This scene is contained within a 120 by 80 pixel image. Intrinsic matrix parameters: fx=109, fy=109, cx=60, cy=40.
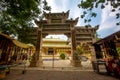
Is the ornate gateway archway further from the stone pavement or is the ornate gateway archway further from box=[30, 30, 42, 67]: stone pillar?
the stone pavement

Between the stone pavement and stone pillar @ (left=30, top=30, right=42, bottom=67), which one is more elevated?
stone pillar @ (left=30, top=30, right=42, bottom=67)

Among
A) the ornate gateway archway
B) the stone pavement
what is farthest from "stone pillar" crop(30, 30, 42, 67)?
the stone pavement

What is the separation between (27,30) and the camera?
12.4 m

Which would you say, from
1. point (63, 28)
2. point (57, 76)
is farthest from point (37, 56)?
point (57, 76)

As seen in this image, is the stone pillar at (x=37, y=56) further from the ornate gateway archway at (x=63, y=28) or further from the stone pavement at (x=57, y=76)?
the stone pavement at (x=57, y=76)

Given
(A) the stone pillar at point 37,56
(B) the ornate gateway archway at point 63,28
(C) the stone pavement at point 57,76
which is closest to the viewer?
(C) the stone pavement at point 57,76

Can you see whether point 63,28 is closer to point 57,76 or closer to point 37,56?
point 37,56

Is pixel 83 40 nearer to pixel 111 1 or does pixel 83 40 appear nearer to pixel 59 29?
pixel 59 29

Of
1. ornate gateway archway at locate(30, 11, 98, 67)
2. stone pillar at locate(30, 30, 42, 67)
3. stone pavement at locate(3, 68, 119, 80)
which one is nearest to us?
stone pavement at locate(3, 68, 119, 80)

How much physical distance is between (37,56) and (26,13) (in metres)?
6.15

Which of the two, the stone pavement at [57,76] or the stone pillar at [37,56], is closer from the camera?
the stone pavement at [57,76]

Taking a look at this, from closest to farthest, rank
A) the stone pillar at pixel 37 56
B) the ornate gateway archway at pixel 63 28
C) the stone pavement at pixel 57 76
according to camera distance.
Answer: the stone pavement at pixel 57 76 < the stone pillar at pixel 37 56 < the ornate gateway archway at pixel 63 28

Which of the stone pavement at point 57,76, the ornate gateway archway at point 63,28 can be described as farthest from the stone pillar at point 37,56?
the stone pavement at point 57,76

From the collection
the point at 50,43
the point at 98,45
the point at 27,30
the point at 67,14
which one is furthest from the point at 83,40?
the point at 50,43
